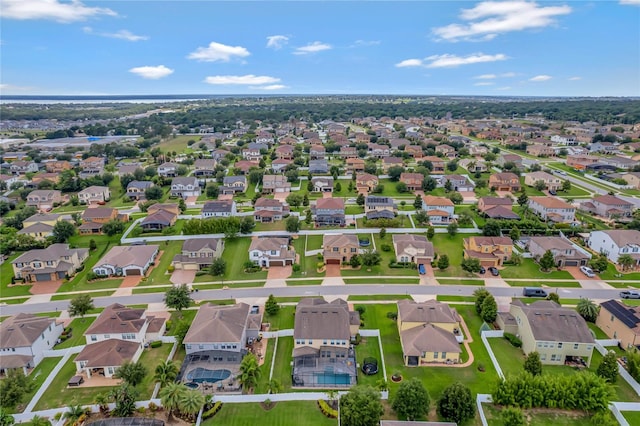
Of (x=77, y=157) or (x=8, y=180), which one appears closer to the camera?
(x=8, y=180)

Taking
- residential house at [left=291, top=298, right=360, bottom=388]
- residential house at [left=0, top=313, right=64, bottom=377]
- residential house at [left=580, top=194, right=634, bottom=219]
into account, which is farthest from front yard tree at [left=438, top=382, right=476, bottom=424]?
residential house at [left=580, top=194, right=634, bottom=219]

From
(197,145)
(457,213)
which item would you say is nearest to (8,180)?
(197,145)

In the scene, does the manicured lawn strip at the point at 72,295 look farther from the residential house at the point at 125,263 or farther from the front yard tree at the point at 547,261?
the front yard tree at the point at 547,261

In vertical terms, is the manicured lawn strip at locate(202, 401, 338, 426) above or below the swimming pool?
below

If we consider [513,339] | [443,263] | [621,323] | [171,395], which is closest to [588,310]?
[621,323]

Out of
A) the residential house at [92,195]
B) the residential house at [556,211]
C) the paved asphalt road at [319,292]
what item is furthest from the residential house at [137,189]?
the residential house at [556,211]

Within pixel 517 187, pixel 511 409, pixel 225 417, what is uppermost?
pixel 517 187

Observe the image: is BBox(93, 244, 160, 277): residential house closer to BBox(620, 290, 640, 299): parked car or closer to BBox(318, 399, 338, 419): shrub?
BBox(318, 399, 338, 419): shrub

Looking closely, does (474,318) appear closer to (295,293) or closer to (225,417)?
(295,293)

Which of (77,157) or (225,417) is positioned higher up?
(77,157)
